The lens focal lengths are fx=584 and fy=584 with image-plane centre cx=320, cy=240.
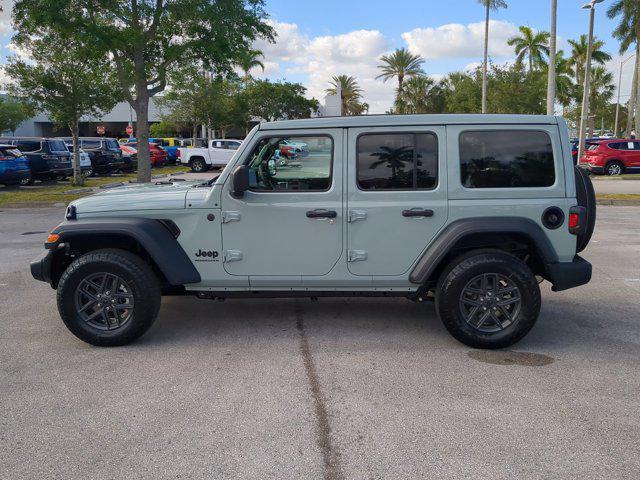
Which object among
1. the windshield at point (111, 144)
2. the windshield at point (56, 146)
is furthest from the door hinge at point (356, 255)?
the windshield at point (111, 144)

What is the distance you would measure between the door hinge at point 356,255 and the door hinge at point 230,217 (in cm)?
98

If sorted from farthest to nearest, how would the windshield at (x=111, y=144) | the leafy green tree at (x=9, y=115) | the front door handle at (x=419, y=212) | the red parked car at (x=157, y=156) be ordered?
the leafy green tree at (x=9, y=115), the red parked car at (x=157, y=156), the windshield at (x=111, y=144), the front door handle at (x=419, y=212)

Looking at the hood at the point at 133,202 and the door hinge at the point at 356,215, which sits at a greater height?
the hood at the point at 133,202

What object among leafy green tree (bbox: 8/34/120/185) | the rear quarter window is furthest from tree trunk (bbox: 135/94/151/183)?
the rear quarter window

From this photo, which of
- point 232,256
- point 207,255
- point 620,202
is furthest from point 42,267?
point 620,202

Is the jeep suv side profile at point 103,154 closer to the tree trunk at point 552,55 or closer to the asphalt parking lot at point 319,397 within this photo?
the tree trunk at point 552,55

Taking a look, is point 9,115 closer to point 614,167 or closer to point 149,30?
point 149,30

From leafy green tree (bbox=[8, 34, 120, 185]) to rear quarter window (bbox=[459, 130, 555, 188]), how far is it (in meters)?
16.4

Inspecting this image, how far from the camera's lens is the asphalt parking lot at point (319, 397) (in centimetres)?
314

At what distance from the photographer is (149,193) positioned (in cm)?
514

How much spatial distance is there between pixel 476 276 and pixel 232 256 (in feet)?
6.58

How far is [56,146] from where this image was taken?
2247 cm

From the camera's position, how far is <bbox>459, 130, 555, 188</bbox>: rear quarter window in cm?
484

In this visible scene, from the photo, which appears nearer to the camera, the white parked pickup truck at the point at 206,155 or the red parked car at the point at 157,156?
the white parked pickup truck at the point at 206,155
